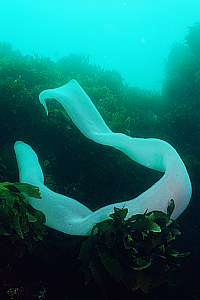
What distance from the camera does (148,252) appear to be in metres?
3.67

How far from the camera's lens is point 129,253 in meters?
3.62

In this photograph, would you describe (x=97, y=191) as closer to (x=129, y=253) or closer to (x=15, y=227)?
(x=129, y=253)

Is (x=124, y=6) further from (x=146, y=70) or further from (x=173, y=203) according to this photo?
(x=173, y=203)

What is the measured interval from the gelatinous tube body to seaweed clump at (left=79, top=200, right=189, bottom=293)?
296mm

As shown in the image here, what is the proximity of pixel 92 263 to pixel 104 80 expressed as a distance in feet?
26.1

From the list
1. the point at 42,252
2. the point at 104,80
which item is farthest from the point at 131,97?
the point at 42,252

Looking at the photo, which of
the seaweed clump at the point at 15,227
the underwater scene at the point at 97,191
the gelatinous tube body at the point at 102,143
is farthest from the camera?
the gelatinous tube body at the point at 102,143

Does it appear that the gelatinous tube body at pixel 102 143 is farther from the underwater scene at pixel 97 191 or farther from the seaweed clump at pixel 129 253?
the seaweed clump at pixel 129 253

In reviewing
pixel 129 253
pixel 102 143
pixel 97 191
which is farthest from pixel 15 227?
pixel 102 143

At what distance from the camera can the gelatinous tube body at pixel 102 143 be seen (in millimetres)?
4172

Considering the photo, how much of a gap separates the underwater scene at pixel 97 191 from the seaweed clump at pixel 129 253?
0.04 ft

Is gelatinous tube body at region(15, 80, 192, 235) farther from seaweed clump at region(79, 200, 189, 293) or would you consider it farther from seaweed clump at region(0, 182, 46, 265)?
seaweed clump at region(0, 182, 46, 265)

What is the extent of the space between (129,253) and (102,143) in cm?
234

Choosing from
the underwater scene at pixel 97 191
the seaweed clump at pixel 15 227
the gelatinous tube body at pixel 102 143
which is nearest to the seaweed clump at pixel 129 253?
the underwater scene at pixel 97 191
